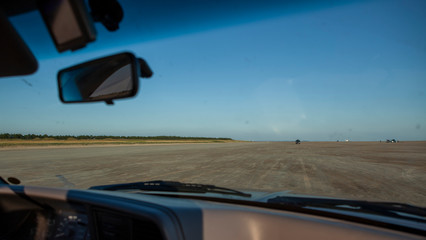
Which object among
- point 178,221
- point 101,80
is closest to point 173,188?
point 178,221

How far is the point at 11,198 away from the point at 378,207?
12.0 feet

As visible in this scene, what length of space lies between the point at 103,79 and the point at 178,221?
1110 millimetres

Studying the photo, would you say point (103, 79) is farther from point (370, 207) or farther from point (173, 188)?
point (370, 207)

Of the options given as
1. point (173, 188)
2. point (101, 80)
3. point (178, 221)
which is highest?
point (101, 80)

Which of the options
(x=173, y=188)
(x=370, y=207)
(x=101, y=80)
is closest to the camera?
(x=101, y=80)

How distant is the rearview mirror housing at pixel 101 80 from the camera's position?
1.56 metres

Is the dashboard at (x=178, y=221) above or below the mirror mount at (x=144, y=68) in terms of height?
below

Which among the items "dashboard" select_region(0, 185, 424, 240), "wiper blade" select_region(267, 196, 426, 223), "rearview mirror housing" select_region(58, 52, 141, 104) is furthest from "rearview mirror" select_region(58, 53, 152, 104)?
"wiper blade" select_region(267, 196, 426, 223)

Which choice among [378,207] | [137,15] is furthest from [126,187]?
[378,207]

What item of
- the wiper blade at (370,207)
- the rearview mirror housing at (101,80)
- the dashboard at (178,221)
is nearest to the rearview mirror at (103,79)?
the rearview mirror housing at (101,80)

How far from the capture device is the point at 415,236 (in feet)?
5.11

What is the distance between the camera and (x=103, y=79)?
1.74 meters

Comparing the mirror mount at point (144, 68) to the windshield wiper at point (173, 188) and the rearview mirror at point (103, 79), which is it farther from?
the windshield wiper at point (173, 188)

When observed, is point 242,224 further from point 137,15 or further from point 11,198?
point 11,198
